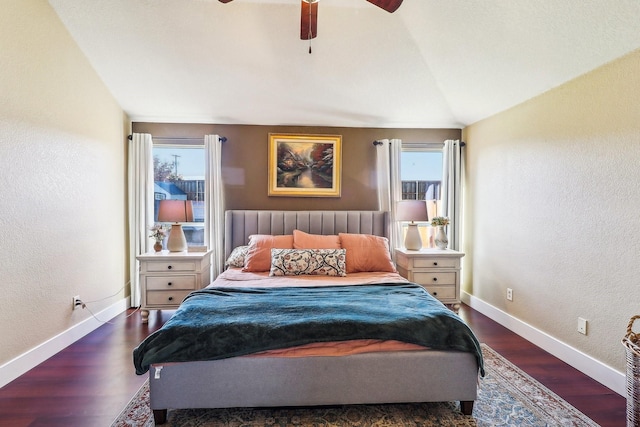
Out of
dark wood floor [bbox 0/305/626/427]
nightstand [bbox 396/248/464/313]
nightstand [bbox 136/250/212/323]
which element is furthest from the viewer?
nightstand [bbox 396/248/464/313]

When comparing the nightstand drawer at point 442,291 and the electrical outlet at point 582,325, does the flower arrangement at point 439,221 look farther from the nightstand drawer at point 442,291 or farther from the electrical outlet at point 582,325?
the electrical outlet at point 582,325

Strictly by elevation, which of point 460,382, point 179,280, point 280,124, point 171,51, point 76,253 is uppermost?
point 171,51

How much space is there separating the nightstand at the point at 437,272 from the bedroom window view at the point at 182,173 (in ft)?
8.90

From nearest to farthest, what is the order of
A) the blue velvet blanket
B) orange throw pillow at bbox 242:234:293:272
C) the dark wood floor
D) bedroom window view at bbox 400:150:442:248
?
the blue velvet blanket < the dark wood floor < orange throw pillow at bbox 242:234:293:272 < bedroom window view at bbox 400:150:442:248

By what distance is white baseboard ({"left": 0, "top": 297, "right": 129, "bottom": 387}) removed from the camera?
7.54 feet

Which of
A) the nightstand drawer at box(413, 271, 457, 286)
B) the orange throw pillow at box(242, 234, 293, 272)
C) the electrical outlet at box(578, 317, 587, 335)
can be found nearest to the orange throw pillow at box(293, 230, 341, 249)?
the orange throw pillow at box(242, 234, 293, 272)

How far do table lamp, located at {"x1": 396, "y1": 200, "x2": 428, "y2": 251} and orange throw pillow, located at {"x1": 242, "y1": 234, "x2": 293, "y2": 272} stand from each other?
4.64 ft

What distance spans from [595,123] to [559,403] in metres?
2.04

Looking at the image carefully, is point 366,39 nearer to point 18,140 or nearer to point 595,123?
point 595,123

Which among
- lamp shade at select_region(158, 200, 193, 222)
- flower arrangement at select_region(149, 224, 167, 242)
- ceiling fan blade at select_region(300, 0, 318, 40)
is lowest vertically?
flower arrangement at select_region(149, 224, 167, 242)

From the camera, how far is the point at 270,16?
2.80 metres

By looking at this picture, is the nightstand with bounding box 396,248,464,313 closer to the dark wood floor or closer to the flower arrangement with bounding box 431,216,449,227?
the flower arrangement with bounding box 431,216,449,227

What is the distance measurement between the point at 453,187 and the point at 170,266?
11.9 feet

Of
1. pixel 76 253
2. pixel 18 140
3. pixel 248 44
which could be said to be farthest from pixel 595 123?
pixel 76 253
